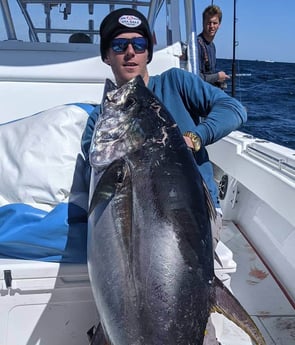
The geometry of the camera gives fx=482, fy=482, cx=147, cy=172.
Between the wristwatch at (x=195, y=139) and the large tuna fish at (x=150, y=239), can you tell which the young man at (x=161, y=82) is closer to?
the wristwatch at (x=195, y=139)

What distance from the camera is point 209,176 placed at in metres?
2.22

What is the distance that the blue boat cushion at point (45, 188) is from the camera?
1.87 metres

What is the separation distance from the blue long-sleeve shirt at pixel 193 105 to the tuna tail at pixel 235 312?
77 cm

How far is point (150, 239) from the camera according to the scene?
57.5 inches

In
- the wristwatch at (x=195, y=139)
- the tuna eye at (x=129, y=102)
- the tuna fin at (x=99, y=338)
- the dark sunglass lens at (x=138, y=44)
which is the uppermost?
the dark sunglass lens at (x=138, y=44)

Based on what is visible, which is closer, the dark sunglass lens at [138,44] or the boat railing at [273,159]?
the dark sunglass lens at [138,44]

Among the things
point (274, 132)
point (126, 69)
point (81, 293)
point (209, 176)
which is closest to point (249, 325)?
point (81, 293)

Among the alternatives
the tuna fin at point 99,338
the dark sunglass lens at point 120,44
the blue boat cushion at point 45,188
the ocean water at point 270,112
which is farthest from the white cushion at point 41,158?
the ocean water at point 270,112

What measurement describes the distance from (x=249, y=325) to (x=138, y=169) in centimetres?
58

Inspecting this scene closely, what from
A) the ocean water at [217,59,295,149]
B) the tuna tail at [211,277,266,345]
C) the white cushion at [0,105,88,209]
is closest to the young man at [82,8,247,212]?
the white cushion at [0,105,88,209]

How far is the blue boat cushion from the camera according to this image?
1.87m

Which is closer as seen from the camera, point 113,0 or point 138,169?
point 138,169

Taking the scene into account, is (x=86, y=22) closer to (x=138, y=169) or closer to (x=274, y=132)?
(x=138, y=169)

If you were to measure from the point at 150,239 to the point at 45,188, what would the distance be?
2.61ft
